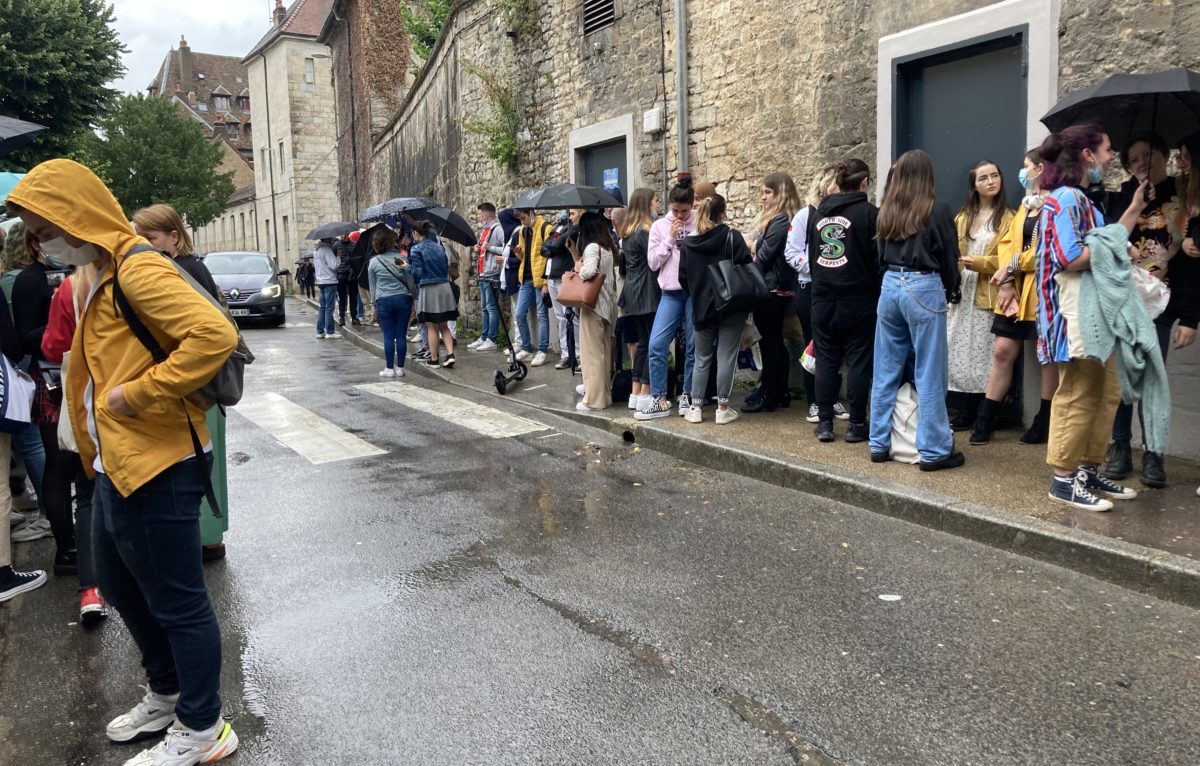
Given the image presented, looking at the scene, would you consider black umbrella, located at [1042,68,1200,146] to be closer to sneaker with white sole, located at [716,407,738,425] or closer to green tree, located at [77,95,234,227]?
sneaker with white sole, located at [716,407,738,425]

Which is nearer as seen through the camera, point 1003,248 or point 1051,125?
point 1051,125

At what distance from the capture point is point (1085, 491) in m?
5.04

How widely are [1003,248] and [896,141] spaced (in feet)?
6.10

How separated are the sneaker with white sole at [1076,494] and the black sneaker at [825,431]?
6.04 feet

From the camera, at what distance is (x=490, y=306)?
13.5 metres

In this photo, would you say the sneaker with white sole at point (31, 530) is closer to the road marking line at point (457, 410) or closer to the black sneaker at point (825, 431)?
the road marking line at point (457, 410)

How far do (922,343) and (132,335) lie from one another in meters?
4.53

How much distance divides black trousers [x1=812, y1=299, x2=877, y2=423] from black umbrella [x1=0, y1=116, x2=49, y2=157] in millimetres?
5358

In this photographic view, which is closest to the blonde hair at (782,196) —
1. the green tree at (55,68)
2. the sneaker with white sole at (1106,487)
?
the sneaker with white sole at (1106,487)

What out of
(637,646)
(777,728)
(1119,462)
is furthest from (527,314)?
(777,728)

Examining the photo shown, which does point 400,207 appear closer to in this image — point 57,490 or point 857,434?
point 857,434

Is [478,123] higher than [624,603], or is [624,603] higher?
[478,123]

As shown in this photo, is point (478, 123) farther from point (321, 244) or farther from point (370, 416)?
point (370, 416)

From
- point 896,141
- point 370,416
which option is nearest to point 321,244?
point 370,416
